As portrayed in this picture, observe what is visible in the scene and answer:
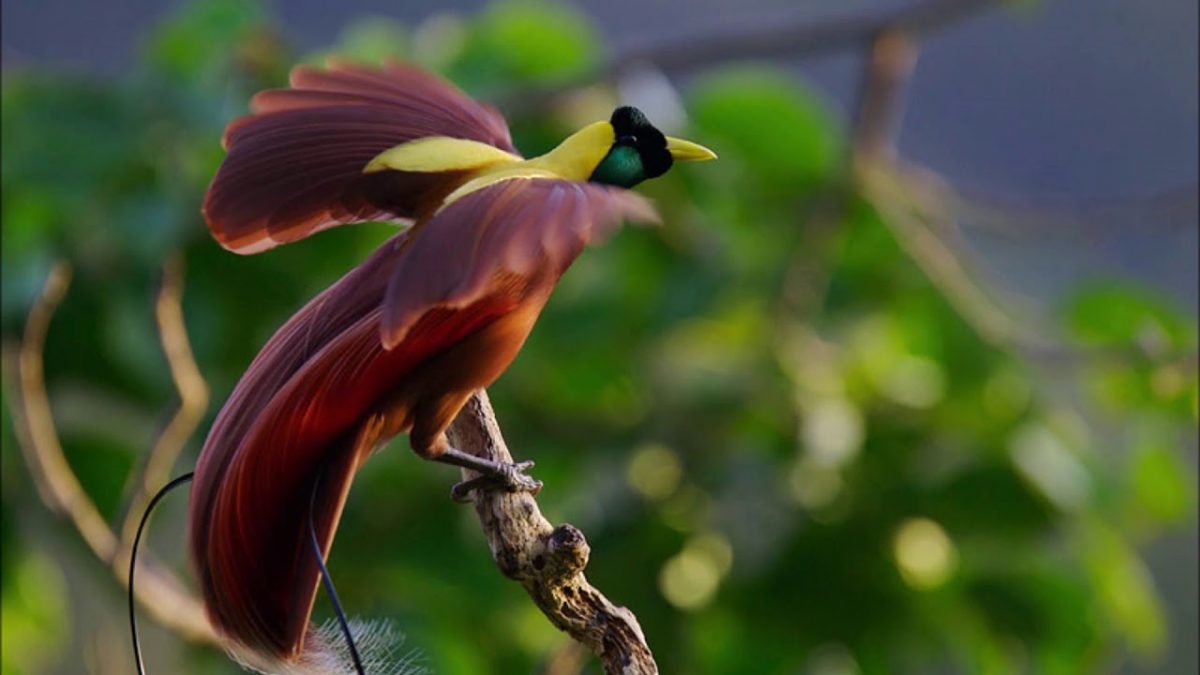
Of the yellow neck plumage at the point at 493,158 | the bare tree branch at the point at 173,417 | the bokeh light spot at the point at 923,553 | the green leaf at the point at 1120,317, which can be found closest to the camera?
the yellow neck plumage at the point at 493,158

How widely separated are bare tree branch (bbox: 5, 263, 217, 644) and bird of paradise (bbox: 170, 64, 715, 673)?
0.66m

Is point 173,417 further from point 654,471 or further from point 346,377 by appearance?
point 346,377

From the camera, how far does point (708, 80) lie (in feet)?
6.56

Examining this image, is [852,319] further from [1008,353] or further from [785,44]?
[785,44]

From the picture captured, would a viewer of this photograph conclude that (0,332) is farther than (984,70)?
No

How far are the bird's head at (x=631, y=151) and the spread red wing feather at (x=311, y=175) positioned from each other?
5cm

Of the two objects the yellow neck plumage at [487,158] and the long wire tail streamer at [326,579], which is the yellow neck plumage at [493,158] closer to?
the yellow neck plumage at [487,158]

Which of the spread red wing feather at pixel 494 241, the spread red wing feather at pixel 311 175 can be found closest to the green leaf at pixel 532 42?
the spread red wing feather at pixel 311 175

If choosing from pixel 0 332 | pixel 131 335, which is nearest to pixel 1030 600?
pixel 131 335

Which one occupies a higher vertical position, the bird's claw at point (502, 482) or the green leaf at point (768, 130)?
the bird's claw at point (502, 482)

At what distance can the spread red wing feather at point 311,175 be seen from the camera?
2.18ft

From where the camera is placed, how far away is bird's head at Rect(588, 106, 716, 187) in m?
0.68

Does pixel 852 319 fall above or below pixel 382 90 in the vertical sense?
below

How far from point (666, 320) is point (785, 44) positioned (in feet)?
0.99
